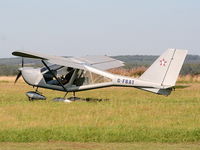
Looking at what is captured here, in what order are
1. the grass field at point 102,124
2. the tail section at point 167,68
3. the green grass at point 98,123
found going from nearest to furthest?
the grass field at point 102,124 → the green grass at point 98,123 → the tail section at point 167,68

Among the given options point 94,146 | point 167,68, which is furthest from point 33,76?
point 94,146

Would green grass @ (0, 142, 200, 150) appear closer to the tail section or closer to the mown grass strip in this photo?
the mown grass strip

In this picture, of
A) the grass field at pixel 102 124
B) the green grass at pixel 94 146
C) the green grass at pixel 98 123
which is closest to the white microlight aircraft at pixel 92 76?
the green grass at pixel 98 123

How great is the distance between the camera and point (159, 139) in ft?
39.6

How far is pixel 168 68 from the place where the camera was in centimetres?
2105

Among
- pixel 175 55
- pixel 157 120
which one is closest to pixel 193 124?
pixel 157 120

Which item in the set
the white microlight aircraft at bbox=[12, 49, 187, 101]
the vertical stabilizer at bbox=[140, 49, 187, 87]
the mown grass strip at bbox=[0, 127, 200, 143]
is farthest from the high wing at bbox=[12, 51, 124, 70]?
the mown grass strip at bbox=[0, 127, 200, 143]

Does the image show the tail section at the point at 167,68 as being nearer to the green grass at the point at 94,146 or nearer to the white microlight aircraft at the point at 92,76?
the white microlight aircraft at the point at 92,76

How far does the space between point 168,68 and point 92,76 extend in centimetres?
309

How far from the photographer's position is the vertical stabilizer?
2097 centimetres

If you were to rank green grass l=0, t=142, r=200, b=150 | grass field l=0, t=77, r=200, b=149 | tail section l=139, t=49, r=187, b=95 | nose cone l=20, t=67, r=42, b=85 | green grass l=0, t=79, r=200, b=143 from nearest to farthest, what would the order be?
green grass l=0, t=142, r=200, b=150, grass field l=0, t=77, r=200, b=149, green grass l=0, t=79, r=200, b=143, tail section l=139, t=49, r=187, b=95, nose cone l=20, t=67, r=42, b=85

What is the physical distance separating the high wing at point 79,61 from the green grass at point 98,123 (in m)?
1.88

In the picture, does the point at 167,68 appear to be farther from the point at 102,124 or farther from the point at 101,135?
the point at 101,135

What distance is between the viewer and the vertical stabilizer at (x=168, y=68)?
2097cm
